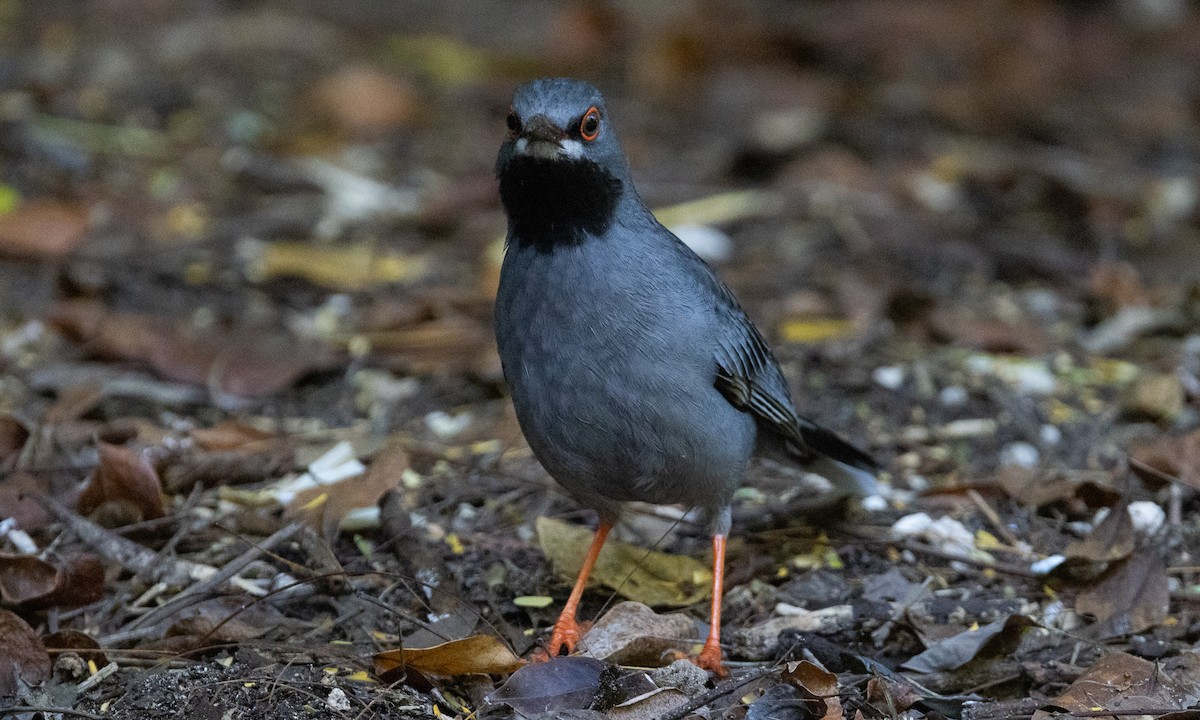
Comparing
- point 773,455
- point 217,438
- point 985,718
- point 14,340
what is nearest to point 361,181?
point 14,340

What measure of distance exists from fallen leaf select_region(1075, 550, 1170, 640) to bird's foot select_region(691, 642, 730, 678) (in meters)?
1.33

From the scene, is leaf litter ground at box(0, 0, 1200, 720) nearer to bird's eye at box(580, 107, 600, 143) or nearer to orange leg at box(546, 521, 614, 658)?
orange leg at box(546, 521, 614, 658)

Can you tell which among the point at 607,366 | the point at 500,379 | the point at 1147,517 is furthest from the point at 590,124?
the point at 1147,517

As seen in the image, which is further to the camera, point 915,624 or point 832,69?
point 832,69

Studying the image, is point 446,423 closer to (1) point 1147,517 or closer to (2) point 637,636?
(2) point 637,636

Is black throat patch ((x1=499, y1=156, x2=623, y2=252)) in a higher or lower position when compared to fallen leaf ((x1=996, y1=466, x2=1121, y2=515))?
higher

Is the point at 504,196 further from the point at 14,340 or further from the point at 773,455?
the point at 14,340

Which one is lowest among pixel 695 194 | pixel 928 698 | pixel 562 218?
pixel 928 698

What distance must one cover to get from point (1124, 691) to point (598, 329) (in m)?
2.00

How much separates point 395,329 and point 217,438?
1540mm

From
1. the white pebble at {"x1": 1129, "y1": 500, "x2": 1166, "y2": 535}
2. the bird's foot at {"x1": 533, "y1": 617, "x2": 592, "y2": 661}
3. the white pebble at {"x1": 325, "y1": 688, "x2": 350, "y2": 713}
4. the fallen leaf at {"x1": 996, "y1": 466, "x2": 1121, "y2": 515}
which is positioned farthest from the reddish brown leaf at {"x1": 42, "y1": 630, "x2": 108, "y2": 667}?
the white pebble at {"x1": 1129, "y1": 500, "x2": 1166, "y2": 535}

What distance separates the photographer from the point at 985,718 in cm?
411

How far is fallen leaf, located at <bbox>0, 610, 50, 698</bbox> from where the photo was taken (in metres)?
4.14

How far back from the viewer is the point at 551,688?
13.5ft
